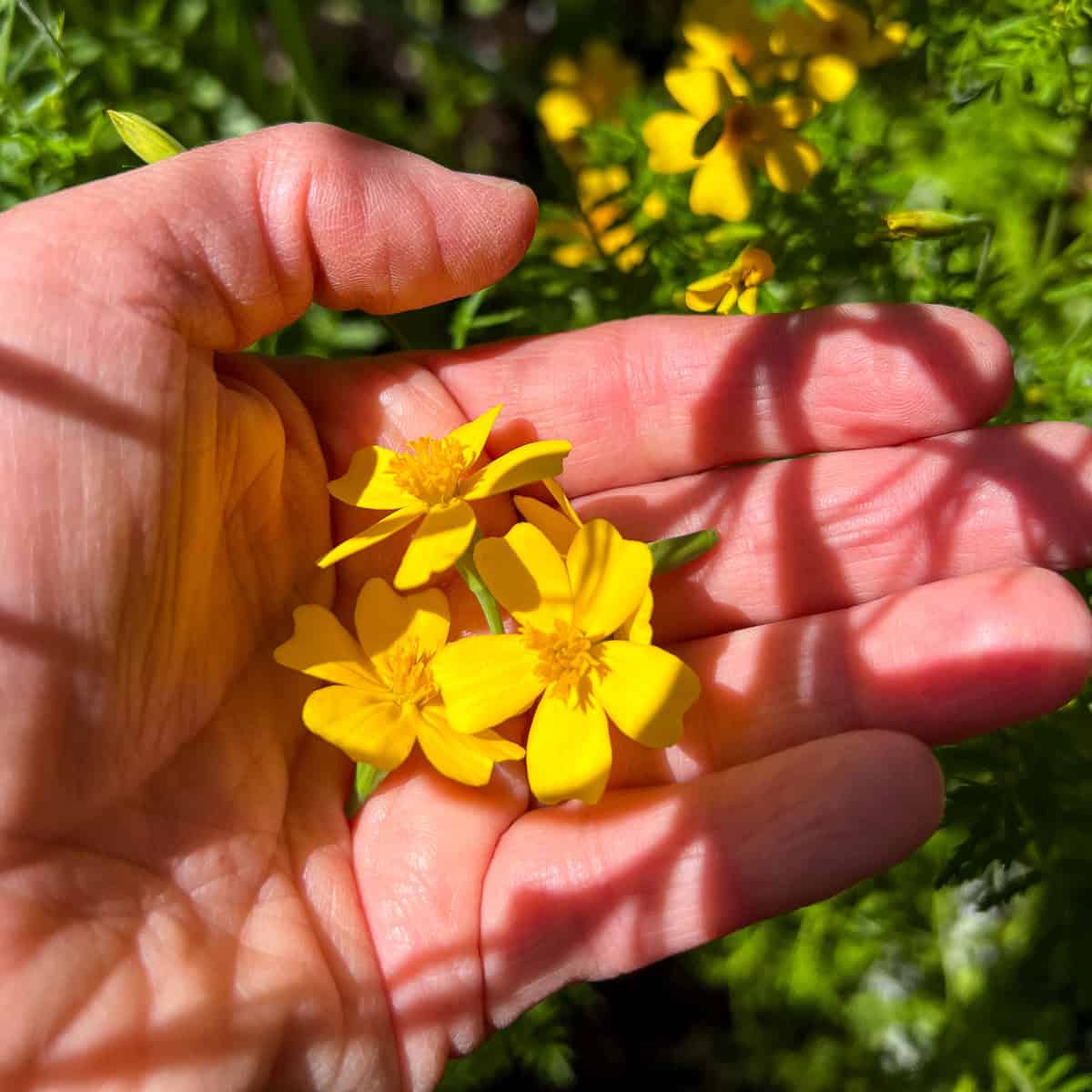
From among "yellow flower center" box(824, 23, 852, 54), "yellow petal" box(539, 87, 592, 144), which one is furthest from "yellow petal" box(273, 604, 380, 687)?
"yellow petal" box(539, 87, 592, 144)

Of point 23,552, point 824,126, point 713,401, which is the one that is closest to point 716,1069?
point 713,401

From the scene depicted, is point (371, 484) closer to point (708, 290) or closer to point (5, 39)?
point (708, 290)

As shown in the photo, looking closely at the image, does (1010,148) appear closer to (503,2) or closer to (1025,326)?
(1025,326)

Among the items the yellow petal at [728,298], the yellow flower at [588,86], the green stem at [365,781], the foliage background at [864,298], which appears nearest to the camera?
the green stem at [365,781]

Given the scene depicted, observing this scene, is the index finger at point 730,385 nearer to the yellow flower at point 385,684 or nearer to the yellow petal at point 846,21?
the yellow flower at point 385,684

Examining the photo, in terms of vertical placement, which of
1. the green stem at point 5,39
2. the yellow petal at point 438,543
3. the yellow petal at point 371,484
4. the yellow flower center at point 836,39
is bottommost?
the yellow petal at point 438,543

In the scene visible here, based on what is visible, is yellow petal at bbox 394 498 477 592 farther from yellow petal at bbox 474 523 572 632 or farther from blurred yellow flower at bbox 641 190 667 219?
blurred yellow flower at bbox 641 190 667 219

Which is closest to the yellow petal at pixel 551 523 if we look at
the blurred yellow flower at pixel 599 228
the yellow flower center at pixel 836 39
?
the blurred yellow flower at pixel 599 228
